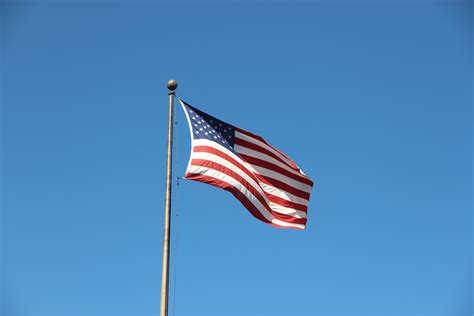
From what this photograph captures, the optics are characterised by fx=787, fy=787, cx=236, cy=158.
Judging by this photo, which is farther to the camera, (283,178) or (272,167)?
(283,178)

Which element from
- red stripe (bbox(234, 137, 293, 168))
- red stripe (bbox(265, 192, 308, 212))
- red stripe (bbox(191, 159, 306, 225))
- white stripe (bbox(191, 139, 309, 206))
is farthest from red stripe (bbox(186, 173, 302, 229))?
red stripe (bbox(234, 137, 293, 168))

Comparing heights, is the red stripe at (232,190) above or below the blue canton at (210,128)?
below

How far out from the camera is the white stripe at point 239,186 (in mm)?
24078

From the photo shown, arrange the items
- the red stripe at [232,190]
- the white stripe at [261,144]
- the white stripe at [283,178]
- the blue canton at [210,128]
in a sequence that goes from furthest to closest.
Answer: the white stripe at [283,178] < the white stripe at [261,144] < the blue canton at [210,128] < the red stripe at [232,190]

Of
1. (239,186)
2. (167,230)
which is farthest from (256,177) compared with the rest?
(167,230)

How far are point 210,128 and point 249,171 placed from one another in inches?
77.1

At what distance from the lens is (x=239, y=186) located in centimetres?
2523

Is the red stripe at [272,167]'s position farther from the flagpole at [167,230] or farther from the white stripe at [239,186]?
the flagpole at [167,230]

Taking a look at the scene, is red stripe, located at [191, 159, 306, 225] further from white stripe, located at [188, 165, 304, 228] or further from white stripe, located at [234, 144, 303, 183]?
white stripe, located at [234, 144, 303, 183]

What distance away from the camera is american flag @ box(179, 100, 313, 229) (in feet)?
80.8

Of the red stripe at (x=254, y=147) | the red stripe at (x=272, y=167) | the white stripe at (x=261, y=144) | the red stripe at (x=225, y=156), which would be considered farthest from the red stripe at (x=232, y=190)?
the white stripe at (x=261, y=144)

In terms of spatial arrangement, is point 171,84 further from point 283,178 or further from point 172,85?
point 283,178

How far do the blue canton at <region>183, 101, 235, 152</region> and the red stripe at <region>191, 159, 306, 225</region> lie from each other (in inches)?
40.2

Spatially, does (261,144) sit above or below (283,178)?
above
